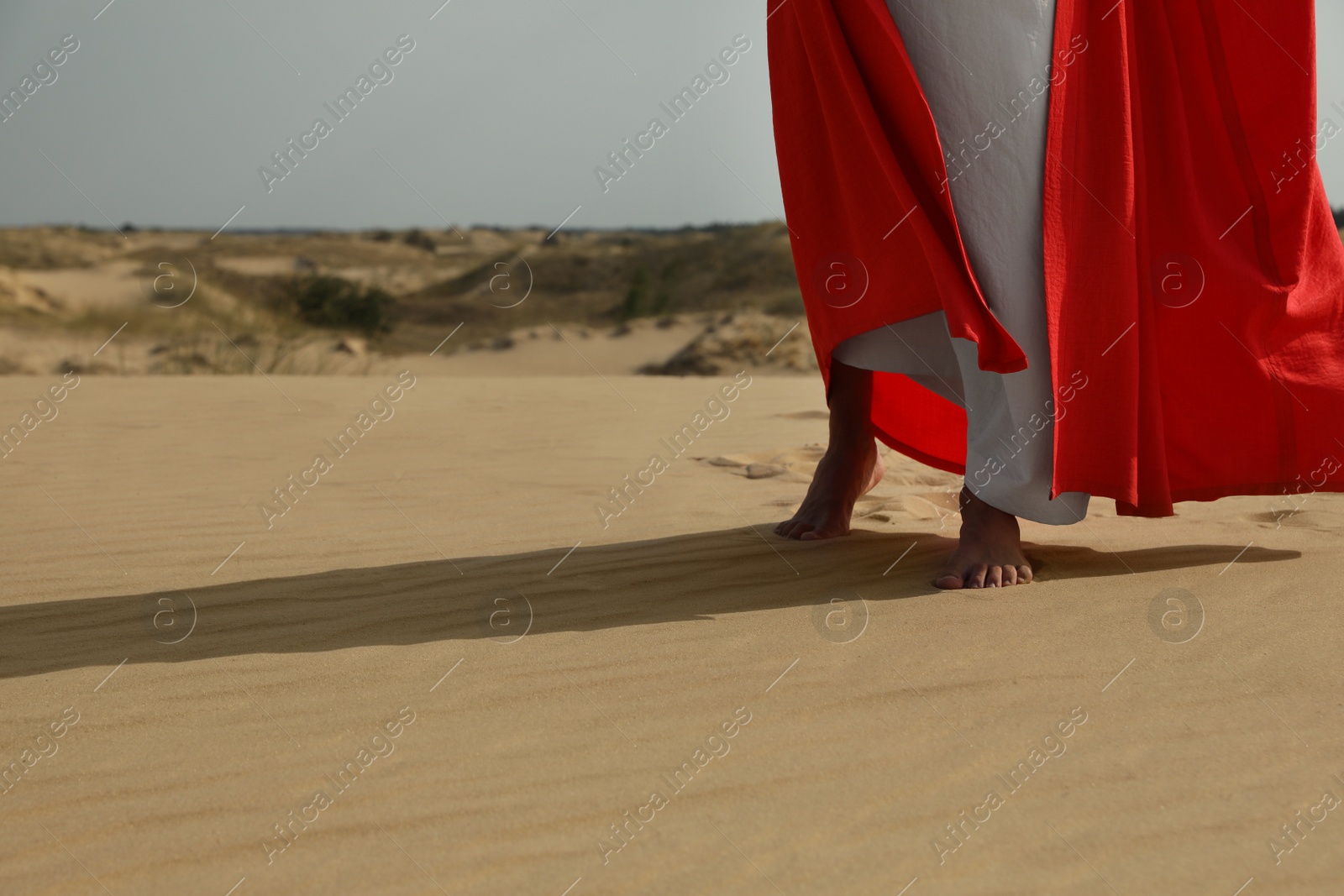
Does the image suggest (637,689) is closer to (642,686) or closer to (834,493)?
(642,686)

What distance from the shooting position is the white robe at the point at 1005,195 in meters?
2.64

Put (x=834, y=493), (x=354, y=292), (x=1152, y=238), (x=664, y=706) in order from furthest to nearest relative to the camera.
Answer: (x=354, y=292)
(x=834, y=493)
(x=1152, y=238)
(x=664, y=706)

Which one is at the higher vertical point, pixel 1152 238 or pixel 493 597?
pixel 493 597

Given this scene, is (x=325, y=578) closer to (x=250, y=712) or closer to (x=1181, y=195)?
(x=250, y=712)

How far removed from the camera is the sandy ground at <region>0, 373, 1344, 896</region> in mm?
1502

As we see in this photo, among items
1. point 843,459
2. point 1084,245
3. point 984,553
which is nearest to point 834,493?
point 843,459

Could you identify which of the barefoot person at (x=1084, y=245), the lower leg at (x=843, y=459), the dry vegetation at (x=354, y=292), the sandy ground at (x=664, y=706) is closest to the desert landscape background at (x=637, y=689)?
the sandy ground at (x=664, y=706)

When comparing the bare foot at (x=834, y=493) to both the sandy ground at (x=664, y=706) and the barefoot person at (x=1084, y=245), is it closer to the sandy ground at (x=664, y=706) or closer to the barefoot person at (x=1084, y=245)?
the sandy ground at (x=664, y=706)

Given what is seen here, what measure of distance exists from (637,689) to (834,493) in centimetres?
144

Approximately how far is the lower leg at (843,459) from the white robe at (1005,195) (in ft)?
2.29

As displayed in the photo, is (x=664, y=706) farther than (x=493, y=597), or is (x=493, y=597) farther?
(x=493, y=597)

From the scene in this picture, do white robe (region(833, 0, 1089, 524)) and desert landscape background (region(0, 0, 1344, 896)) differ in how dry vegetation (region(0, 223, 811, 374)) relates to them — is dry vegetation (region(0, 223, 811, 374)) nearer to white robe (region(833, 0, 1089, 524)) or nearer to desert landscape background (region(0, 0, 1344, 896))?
desert landscape background (region(0, 0, 1344, 896))

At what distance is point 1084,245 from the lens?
2.68 m

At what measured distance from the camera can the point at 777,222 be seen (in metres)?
35.4
